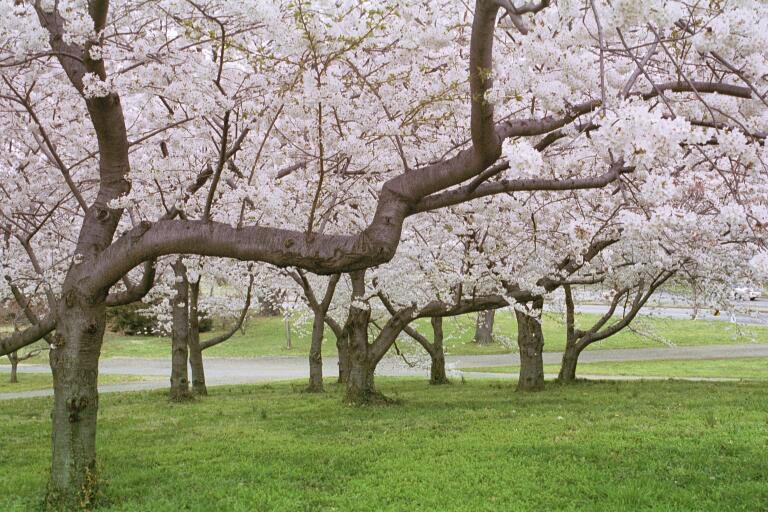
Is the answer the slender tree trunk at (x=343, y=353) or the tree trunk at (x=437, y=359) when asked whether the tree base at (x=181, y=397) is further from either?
the tree trunk at (x=437, y=359)

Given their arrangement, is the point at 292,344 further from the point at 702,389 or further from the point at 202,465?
the point at 202,465

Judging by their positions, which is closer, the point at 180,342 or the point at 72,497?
the point at 72,497

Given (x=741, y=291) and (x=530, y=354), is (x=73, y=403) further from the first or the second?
(x=741, y=291)

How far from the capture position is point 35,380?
23906 mm

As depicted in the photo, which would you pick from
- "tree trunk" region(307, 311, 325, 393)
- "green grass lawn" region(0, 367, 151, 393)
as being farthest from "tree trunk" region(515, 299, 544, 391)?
"green grass lawn" region(0, 367, 151, 393)

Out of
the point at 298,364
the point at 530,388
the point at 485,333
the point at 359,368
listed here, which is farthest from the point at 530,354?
the point at 485,333

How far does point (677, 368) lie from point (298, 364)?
1533 centimetres

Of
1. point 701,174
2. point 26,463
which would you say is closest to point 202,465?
point 26,463

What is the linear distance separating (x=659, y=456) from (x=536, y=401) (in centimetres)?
562

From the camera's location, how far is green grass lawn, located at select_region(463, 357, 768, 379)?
74.5 feet

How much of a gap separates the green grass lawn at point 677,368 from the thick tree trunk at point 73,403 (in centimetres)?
1881

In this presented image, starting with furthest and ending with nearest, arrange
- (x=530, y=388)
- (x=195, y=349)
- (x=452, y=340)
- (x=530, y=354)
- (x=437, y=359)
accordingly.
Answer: (x=452, y=340) → (x=437, y=359) → (x=195, y=349) → (x=530, y=354) → (x=530, y=388)

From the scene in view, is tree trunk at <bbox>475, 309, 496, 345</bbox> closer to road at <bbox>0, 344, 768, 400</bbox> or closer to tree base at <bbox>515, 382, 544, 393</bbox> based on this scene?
road at <bbox>0, 344, 768, 400</bbox>

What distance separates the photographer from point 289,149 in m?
9.86
